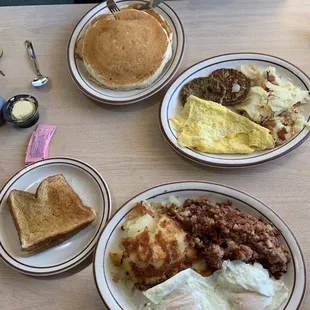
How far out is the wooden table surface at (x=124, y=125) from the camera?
1519 millimetres

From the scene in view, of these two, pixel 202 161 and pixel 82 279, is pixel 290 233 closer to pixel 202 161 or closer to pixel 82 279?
pixel 202 161

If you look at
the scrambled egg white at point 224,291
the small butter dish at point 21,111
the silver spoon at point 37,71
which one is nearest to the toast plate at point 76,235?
the small butter dish at point 21,111

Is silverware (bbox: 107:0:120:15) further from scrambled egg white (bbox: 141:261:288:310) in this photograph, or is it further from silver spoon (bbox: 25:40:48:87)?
scrambled egg white (bbox: 141:261:288:310)

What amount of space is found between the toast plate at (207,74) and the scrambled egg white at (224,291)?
0.42 metres

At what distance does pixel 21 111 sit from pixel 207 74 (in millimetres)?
845

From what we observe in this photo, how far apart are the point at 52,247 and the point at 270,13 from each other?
4.96 ft

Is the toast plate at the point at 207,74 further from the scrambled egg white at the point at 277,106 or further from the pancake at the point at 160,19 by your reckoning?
the pancake at the point at 160,19

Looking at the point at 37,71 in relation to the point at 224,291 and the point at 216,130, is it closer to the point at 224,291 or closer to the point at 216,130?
the point at 216,130

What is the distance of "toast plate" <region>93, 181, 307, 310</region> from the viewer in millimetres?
1349

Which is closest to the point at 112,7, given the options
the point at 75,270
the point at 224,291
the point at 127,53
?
the point at 127,53

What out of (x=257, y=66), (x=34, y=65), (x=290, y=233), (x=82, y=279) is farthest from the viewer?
(x=34, y=65)

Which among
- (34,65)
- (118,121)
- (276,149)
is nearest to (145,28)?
(118,121)

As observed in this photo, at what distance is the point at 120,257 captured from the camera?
1.44m

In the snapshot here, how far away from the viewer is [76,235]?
5.24 ft
